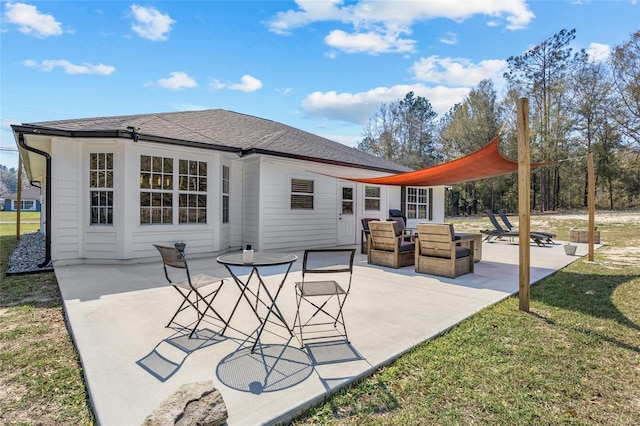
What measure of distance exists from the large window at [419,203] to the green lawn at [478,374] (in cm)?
849

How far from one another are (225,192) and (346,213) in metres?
3.79

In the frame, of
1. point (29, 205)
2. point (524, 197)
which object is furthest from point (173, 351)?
point (29, 205)

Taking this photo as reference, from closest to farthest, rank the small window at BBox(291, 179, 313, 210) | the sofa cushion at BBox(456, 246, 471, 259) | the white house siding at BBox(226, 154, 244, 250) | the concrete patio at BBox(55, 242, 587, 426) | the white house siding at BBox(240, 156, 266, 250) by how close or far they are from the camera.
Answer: the concrete patio at BBox(55, 242, 587, 426) → the sofa cushion at BBox(456, 246, 471, 259) → the white house siding at BBox(240, 156, 266, 250) → the white house siding at BBox(226, 154, 244, 250) → the small window at BBox(291, 179, 313, 210)

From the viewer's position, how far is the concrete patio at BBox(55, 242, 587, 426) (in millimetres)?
2082

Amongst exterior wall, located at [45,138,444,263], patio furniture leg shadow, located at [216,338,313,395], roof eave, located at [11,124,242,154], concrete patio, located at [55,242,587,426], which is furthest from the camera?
exterior wall, located at [45,138,444,263]

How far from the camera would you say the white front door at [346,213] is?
9.96 meters

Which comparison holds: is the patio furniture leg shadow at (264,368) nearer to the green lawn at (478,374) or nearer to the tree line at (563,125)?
the green lawn at (478,374)

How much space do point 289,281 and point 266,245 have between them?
290 cm

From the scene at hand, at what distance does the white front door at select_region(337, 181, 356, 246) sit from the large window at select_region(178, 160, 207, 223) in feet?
13.2

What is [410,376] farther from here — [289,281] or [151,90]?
[151,90]

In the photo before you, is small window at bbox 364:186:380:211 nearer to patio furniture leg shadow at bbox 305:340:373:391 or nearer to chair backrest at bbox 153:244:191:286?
patio furniture leg shadow at bbox 305:340:373:391

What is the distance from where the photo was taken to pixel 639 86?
1731 cm

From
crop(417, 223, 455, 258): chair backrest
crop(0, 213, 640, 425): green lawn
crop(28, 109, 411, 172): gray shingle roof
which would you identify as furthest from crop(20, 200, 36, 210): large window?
crop(417, 223, 455, 258): chair backrest

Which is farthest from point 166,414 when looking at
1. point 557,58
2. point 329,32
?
point 557,58
